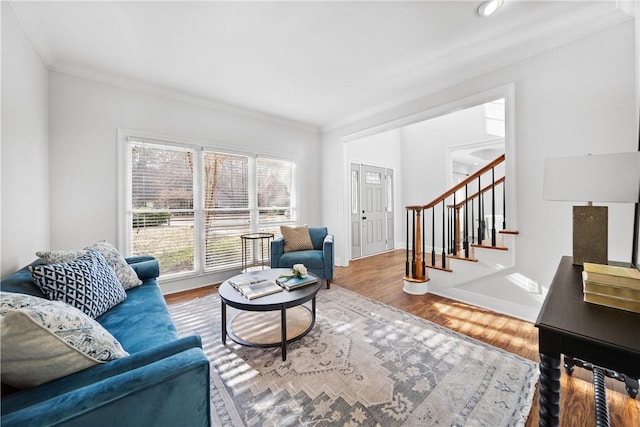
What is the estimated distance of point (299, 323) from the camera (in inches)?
92.0

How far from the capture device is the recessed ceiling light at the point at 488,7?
1889mm

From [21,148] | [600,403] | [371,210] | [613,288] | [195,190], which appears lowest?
[600,403]

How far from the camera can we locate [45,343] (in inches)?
31.4

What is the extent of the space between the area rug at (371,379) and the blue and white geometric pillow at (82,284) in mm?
827

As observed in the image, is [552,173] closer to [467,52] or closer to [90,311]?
A: [467,52]

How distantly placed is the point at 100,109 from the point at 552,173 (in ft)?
13.8

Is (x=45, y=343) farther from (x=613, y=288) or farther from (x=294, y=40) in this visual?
(x=294, y=40)

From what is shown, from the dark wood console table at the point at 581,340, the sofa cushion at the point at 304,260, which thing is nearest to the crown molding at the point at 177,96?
the sofa cushion at the point at 304,260

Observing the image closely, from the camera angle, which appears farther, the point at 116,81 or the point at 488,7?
the point at 116,81

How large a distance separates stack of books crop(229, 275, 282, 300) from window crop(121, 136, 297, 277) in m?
1.58

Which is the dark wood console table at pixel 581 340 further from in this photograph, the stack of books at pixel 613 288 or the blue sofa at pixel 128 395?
the blue sofa at pixel 128 395

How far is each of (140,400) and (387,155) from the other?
6.01 m

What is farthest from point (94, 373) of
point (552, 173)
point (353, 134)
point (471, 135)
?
point (471, 135)

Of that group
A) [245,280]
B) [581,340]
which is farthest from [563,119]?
[245,280]
